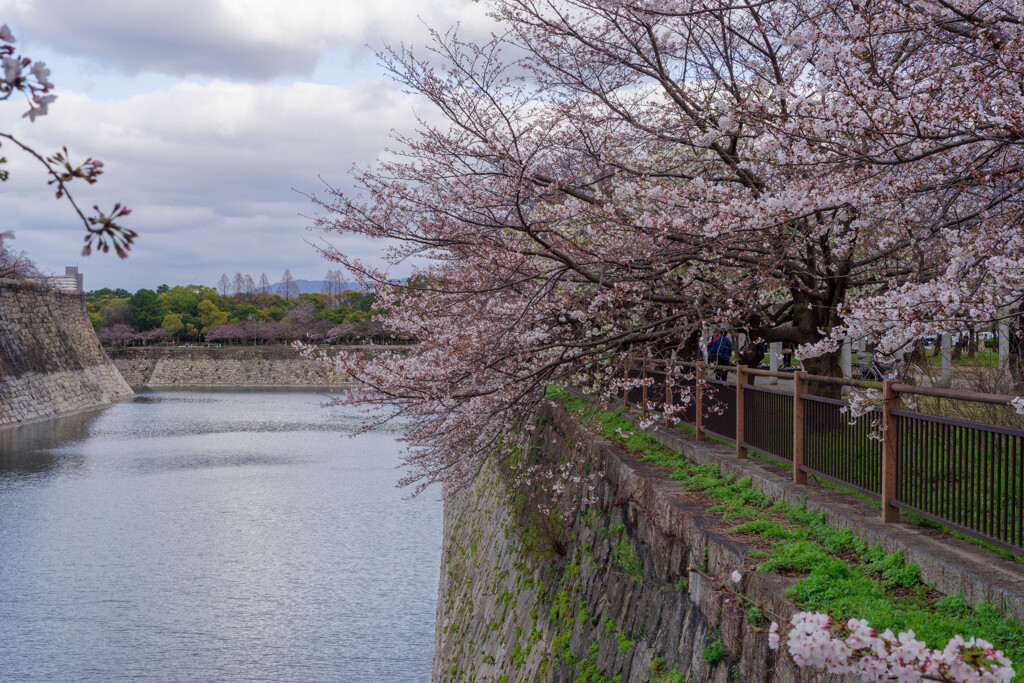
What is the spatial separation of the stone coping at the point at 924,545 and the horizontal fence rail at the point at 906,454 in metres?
0.12

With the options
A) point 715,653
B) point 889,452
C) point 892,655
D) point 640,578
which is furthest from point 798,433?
point 892,655

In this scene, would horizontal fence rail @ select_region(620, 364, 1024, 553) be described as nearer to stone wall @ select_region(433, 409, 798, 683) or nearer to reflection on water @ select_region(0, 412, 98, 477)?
stone wall @ select_region(433, 409, 798, 683)

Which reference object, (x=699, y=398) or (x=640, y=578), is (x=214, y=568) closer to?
(x=699, y=398)

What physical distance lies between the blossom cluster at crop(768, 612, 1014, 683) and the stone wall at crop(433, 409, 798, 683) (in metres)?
0.80

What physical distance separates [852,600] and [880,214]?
3.85 metres

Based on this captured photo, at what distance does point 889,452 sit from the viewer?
15.3 feet

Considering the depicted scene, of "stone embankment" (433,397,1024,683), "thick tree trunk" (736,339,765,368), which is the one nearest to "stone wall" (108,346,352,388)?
"stone embankment" (433,397,1024,683)

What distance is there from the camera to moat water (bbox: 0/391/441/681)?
42.2 feet

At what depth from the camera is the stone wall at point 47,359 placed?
4494 centimetres

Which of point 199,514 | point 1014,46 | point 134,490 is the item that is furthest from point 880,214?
point 134,490

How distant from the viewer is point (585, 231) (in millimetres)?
8086

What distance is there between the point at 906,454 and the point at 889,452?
0.30 feet

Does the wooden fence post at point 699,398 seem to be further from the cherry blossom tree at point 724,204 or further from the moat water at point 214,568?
the moat water at point 214,568

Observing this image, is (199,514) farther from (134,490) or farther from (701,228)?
(701,228)
